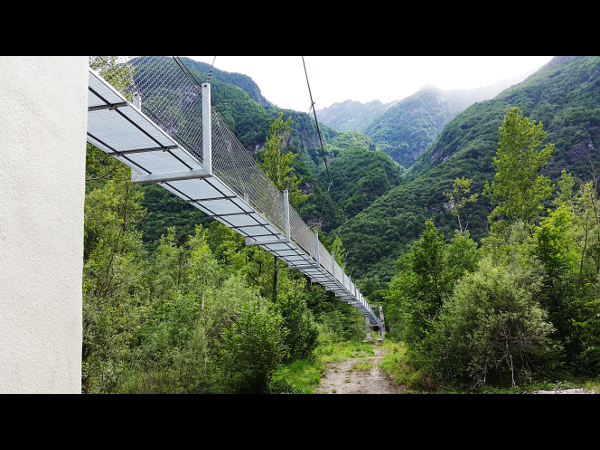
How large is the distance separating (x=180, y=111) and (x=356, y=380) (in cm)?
1054

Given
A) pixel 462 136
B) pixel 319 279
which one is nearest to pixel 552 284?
pixel 319 279

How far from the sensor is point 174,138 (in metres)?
3.73

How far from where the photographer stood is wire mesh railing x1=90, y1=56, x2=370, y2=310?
313 cm

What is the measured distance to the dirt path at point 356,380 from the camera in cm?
Result: 1098

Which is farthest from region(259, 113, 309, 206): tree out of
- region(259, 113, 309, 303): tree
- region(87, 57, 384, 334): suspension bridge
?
region(87, 57, 384, 334): suspension bridge

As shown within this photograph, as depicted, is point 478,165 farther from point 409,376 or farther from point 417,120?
point 417,120

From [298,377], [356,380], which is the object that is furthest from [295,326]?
[356,380]

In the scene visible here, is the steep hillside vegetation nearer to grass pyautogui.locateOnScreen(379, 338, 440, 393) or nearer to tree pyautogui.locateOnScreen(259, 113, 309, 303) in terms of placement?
tree pyautogui.locateOnScreen(259, 113, 309, 303)

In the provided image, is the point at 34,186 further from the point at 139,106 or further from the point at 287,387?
the point at 287,387

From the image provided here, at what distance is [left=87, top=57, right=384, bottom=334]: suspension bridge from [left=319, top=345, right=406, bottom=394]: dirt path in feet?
20.9

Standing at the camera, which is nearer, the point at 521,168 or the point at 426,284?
the point at 426,284

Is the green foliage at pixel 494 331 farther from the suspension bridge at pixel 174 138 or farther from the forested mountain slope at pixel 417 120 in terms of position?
the forested mountain slope at pixel 417 120

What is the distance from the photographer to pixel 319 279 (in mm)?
11227
